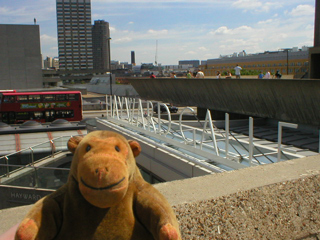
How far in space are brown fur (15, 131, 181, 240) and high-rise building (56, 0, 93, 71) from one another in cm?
19375

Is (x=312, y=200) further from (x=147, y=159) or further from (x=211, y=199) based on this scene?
(x=147, y=159)

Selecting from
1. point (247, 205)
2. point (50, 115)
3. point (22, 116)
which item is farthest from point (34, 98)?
point (247, 205)

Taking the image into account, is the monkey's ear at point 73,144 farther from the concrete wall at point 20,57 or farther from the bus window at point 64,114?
the concrete wall at point 20,57

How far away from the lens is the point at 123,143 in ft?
6.78

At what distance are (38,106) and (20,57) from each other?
2038 inches

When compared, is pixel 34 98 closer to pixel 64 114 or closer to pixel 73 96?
pixel 64 114

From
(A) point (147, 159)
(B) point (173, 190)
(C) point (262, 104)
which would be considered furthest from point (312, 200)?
(C) point (262, 104)

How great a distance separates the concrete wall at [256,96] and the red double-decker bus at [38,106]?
38.8 ft

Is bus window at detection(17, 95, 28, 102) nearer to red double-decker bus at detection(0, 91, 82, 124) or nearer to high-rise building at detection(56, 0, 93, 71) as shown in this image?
red double-decker bus at detection(0, 91, 82, 124)

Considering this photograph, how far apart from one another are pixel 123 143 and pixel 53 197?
1.65 ft

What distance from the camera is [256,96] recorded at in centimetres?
1516

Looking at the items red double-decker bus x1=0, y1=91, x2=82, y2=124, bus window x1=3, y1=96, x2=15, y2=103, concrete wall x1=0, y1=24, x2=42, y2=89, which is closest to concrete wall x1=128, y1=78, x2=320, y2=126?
red double-decker bus x1=0, y1=91, x2=82, y2=124

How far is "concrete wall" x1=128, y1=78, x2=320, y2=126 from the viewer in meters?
12.2

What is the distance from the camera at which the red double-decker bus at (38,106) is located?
3095 cm
